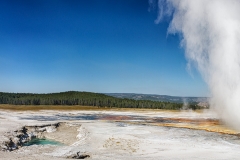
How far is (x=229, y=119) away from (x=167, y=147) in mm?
27281

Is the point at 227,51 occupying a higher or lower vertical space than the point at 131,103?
higher

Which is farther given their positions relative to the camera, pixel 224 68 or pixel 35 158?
pixel 224 68

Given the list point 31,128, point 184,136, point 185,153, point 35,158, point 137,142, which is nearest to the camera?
point 35,158

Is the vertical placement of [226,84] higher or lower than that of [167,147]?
higher

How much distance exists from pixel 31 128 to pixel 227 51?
114 ft

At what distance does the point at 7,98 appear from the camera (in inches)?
4240

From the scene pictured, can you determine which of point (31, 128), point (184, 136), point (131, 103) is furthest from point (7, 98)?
point (184, 136)

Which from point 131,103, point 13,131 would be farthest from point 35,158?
point 131,103

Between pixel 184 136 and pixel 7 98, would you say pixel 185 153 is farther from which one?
pixel 7 98

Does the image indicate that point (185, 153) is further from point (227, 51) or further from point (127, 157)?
point (227, 51)

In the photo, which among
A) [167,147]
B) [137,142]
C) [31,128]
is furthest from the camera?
[31,128]

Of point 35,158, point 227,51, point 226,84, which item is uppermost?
point 227,51

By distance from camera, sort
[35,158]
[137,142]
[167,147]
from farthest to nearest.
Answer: [137,142] < [167,147] < [35,158]

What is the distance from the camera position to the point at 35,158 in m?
17.6
